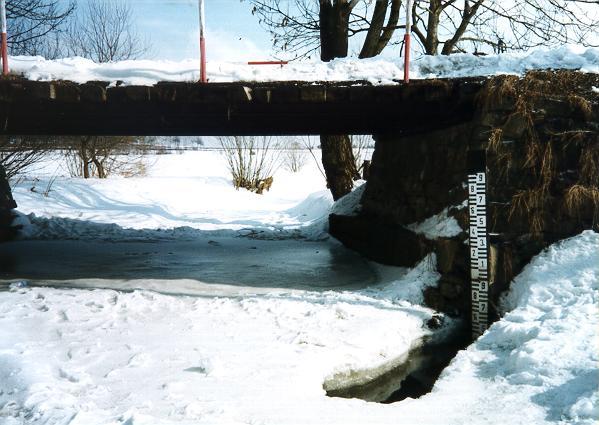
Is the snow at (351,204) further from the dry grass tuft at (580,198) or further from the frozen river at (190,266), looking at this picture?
the dry grass tuft at (580,198)

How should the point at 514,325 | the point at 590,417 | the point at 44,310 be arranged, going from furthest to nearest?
the point at 44,310 < the point at 514,325 < the point at 590,417

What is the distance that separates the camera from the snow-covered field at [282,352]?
3.41 m

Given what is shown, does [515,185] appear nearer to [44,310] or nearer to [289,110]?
[289,110]

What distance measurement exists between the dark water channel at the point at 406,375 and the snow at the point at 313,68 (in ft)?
10.2

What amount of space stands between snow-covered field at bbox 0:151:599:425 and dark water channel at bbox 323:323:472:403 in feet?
0.30

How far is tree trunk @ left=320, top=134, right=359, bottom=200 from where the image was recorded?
12555 millimetres

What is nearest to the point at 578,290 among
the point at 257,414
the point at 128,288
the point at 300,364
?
the point at 300,364

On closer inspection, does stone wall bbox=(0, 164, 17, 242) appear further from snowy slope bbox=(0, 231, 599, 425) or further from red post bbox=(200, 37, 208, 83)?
red post bbox=(200, 37, 208, 83)

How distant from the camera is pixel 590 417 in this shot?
3121 mm

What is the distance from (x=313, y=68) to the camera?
6.45 meters

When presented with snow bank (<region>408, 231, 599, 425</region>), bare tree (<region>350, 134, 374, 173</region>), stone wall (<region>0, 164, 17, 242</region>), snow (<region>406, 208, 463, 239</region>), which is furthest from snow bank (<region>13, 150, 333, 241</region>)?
snow bank (<region>408, 231, 599, 425</region>)

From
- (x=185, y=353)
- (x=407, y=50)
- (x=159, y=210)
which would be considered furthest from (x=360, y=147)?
(x=185, y=353)

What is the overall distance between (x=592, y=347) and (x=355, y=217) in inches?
250

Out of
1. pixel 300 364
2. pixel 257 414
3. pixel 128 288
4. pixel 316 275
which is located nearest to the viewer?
pixel 257 414
